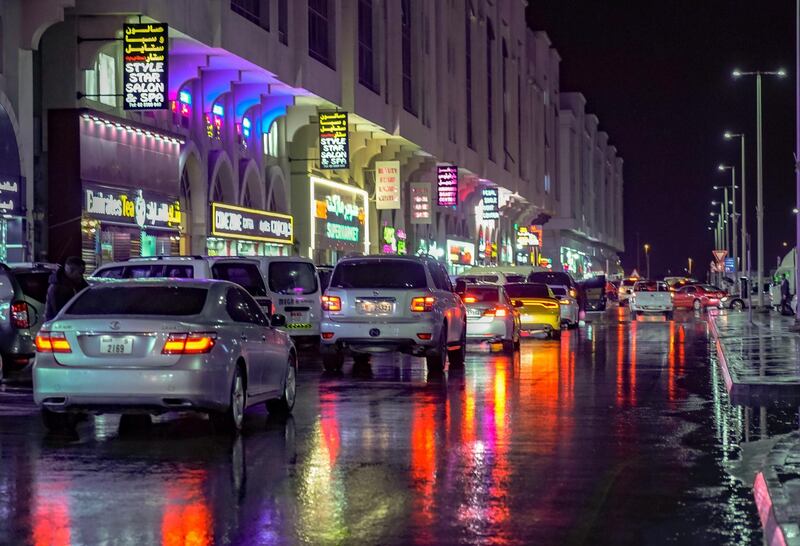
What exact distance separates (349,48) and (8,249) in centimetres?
2468

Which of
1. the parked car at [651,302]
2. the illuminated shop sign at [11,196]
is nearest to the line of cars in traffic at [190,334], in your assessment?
the illuminated shop sign at [11,196]

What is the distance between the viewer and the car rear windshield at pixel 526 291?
37.3 metres

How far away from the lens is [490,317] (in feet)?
96.8

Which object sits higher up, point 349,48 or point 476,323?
point 349,48

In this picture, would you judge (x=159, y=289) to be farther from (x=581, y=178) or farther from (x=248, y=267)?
(x=581, y=178)

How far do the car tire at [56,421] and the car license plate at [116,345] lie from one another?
99cm

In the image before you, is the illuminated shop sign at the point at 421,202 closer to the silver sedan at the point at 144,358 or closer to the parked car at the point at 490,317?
the parked car at the point at 490,317

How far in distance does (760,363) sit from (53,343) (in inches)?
513

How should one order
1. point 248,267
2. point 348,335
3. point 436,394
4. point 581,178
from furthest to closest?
point 581,178, point 248,267, point 348,335, point 436,394

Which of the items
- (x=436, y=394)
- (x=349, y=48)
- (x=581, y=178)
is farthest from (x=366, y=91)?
(x=581, y=178)

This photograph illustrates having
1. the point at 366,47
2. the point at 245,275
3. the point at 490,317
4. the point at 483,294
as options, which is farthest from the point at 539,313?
the point at 366,47

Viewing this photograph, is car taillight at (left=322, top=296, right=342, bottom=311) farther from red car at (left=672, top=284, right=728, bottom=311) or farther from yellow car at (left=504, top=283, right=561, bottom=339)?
red car at (left=672, top=284, right=728, bottom=311)

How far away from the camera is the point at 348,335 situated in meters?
21.8

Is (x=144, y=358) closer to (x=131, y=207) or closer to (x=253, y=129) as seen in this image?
(x=131, y=207)
